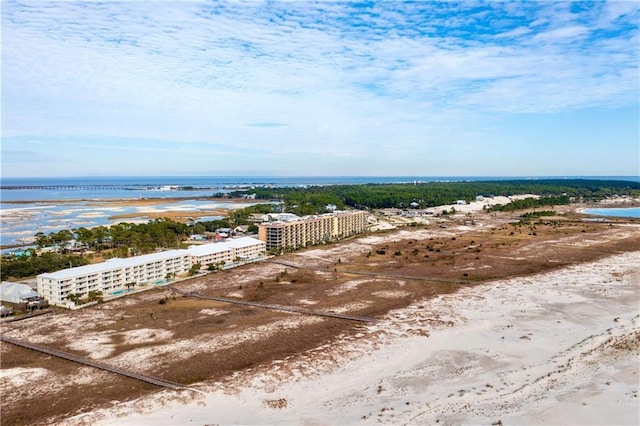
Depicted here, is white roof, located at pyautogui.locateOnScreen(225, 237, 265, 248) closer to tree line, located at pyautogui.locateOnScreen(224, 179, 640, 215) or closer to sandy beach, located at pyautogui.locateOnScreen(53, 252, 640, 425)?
sandy beach, located at pyautogui.locateOnScreen(53, 252, 640, 425)

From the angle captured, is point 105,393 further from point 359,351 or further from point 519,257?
point 519,257

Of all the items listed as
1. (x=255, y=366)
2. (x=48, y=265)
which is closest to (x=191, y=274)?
(x=48, y=265)

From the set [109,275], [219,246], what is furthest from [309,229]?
[109,275]

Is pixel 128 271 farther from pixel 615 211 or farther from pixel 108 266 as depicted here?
pixel 615 211

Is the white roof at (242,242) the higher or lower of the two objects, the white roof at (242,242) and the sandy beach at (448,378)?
the higher

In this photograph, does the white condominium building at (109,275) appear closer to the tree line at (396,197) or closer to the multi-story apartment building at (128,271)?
the multi-story apartment building at (128,271)

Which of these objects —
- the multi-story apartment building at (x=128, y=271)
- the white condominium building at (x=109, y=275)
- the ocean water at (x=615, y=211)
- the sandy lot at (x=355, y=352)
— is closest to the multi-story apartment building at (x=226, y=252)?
the multi-story apartment building at (x=128, y=271)
